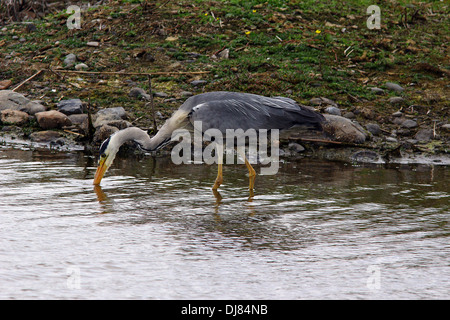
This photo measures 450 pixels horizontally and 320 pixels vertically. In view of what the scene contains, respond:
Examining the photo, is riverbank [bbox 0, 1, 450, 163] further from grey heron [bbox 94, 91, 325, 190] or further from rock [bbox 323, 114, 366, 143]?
grey heron [bbox 94, 91, 325, 190]

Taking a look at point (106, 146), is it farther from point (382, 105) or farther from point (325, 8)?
point (325, 8)

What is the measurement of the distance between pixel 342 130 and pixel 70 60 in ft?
20.7

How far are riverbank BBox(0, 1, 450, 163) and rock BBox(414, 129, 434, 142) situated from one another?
3 cm

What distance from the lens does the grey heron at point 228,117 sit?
880 cm

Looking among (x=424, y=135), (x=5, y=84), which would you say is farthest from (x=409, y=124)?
(x=5, y=84)

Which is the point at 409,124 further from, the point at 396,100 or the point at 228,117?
the point at 228,117

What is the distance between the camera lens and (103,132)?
436 inches

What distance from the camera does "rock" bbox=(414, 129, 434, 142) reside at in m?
11.3

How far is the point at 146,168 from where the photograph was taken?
9727mm

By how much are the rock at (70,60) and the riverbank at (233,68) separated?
22 millimetres

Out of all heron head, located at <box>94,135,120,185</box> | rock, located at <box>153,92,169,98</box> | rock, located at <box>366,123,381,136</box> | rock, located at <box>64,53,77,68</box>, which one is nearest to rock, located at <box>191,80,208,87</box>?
rock, located at <box>153,92,169,98</box>

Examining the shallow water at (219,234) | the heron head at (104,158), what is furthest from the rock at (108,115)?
the heron head at (104,158)
